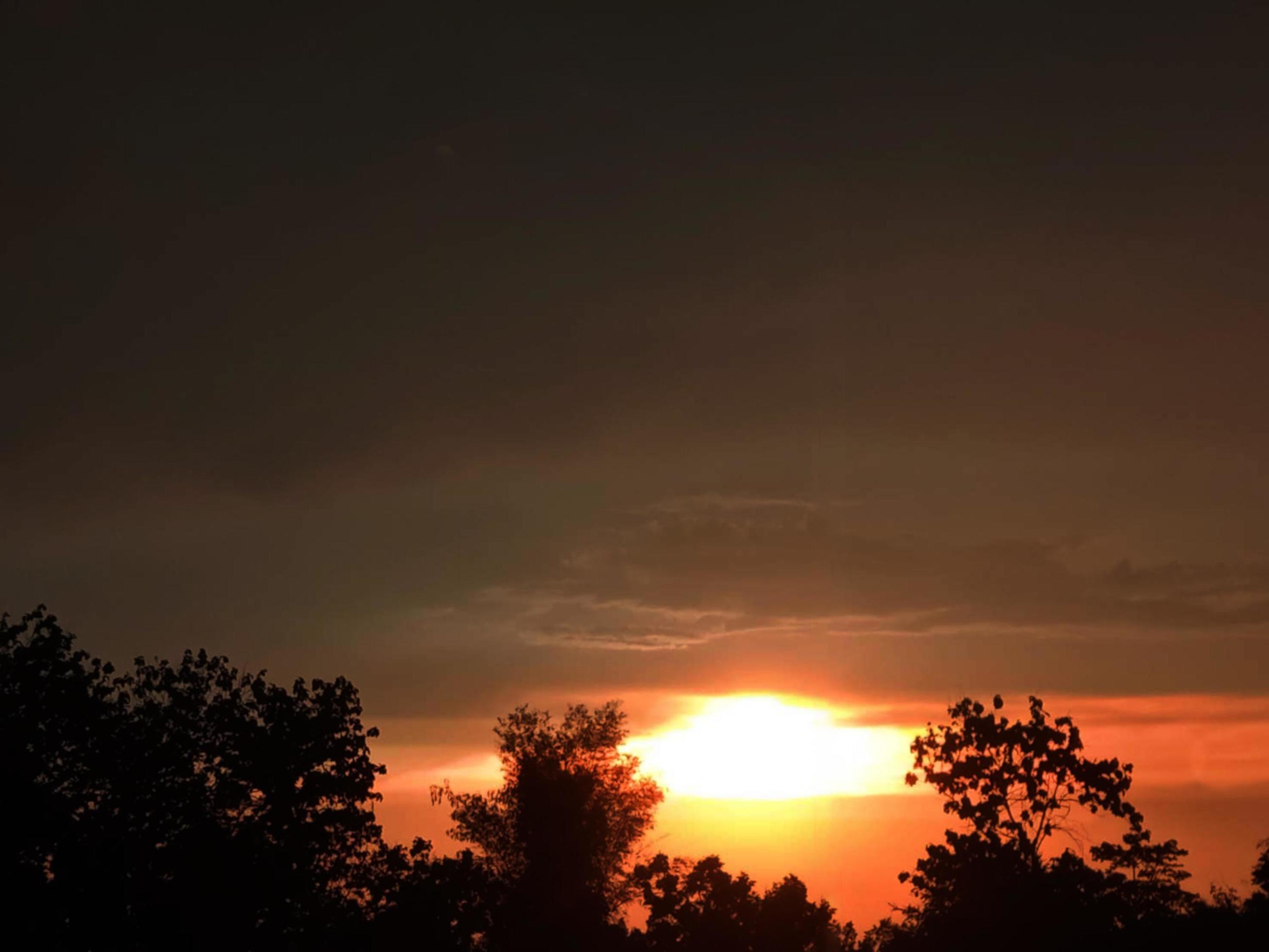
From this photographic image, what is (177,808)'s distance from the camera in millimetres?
68562

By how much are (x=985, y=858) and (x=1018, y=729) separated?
1067cm

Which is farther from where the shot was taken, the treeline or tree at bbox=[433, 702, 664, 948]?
tree at bbox=[433, 702, 664, 948]

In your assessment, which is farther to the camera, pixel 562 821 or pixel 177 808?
pixel 562 821

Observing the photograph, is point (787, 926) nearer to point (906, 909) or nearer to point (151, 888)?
point (906, 909)

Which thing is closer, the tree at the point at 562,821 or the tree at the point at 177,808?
the tree at the point at 177,808

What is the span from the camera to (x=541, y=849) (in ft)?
331

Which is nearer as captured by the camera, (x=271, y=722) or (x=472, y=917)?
(x=271, y=722)

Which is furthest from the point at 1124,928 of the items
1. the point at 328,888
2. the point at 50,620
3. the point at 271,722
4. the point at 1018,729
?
the point at 50,620

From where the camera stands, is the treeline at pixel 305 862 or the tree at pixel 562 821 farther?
the tree at pixel 562 821

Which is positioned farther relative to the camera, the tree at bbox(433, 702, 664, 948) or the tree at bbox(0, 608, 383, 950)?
the tree at bbox(433, 702, 664, 948)

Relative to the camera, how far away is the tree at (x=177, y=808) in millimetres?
62344

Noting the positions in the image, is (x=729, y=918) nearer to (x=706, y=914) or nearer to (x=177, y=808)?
(x=706, y=914)

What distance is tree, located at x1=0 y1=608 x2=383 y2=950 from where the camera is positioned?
6234 centimetres

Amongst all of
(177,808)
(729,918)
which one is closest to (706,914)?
(729,918)
